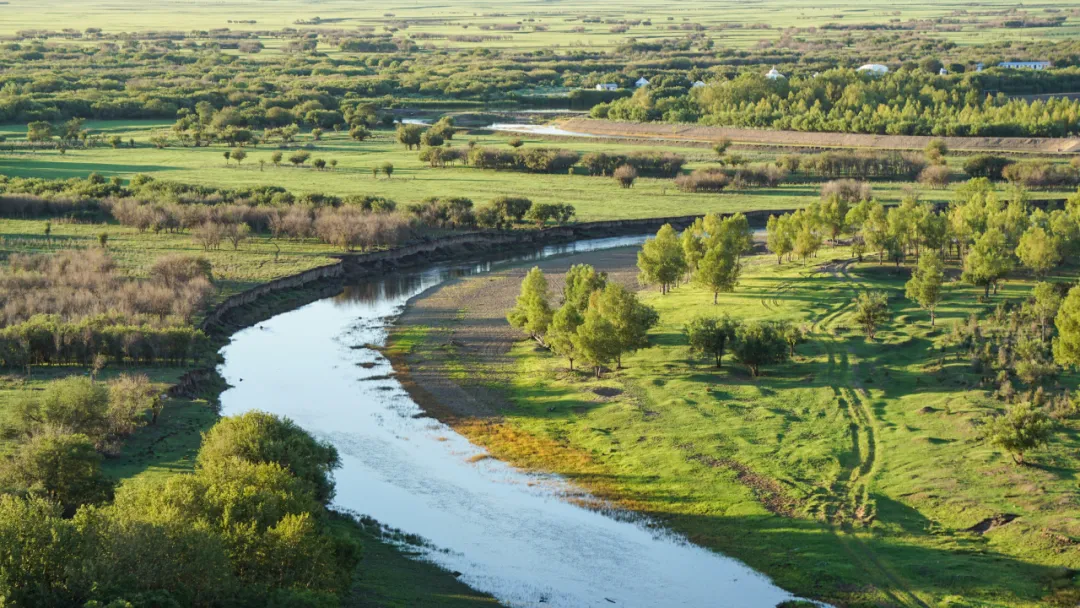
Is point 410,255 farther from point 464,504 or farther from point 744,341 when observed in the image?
point 464,504

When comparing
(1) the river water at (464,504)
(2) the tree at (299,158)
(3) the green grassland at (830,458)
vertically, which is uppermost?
(2) the tree at (299,158)

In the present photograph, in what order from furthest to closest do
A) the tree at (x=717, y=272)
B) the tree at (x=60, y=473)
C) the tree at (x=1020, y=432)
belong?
the tree at (x=717, y=272) < the tree at (x=1020, y=432) < the tree at (x=60, y=473)

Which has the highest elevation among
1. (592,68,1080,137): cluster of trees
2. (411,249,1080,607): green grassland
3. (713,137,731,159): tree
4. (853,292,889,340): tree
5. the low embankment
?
(592,68,1080,137): cluster of trees

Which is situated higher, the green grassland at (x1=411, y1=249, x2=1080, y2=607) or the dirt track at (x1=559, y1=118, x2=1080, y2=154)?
the dirt track at (x1=559, y1=118, x2=1080, y2=154)

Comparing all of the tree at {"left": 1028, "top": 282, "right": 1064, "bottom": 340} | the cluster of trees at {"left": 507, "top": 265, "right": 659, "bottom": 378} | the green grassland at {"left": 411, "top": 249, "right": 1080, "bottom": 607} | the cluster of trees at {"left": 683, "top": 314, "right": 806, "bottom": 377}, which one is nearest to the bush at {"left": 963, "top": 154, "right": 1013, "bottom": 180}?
the green grassland at {"left": 411, "top": 249, "right": 1080, "bottom": 607}

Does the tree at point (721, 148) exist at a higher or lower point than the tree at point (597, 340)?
higher

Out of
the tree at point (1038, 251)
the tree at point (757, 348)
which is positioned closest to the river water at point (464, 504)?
the tree at point (757, 348)

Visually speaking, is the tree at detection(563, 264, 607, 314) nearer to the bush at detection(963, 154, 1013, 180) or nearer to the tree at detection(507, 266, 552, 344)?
the tree at detection(507, 266, 552, 344)

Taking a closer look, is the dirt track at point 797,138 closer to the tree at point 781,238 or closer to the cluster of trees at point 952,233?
the cluster of trees at point 952,233
